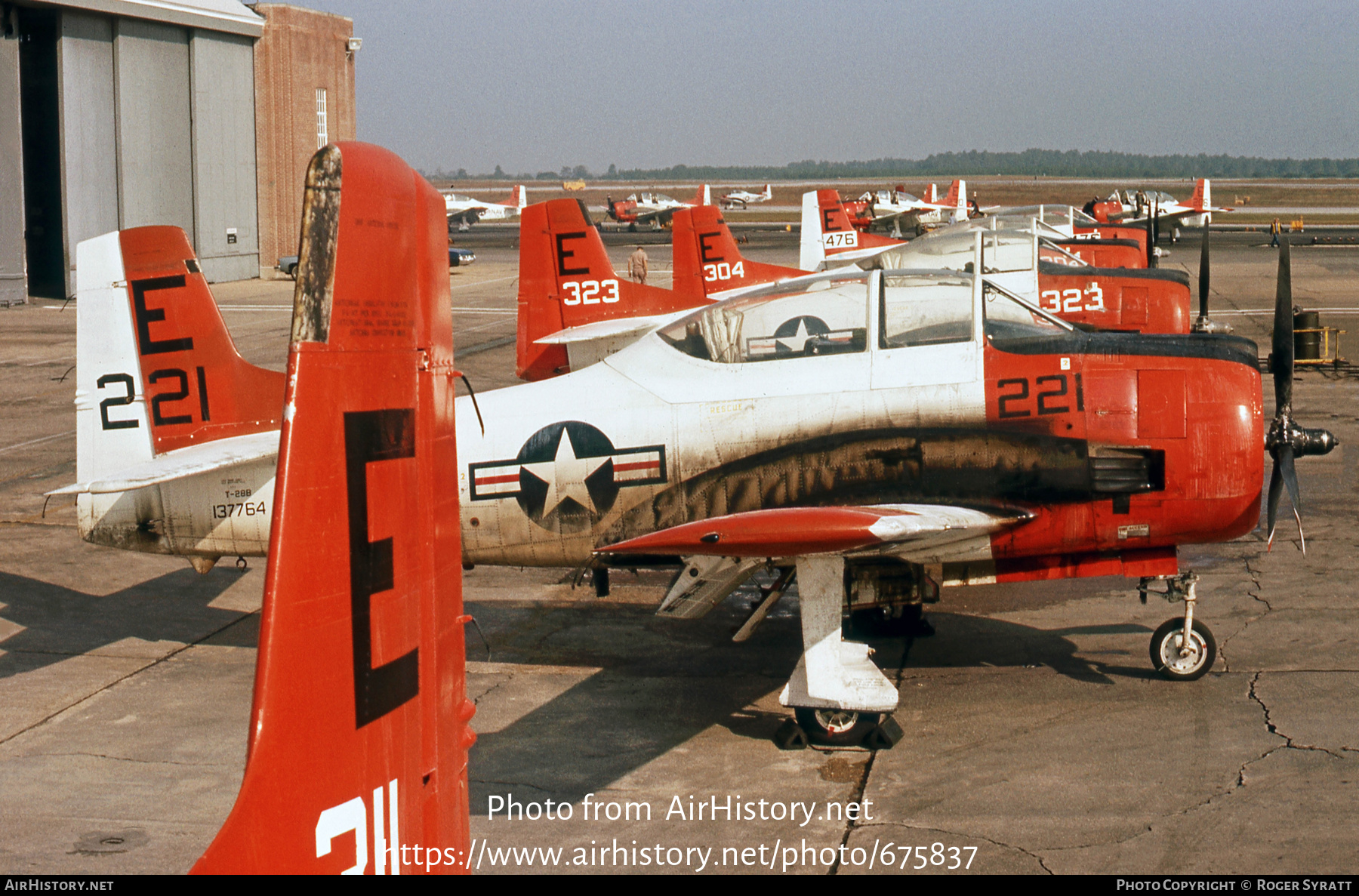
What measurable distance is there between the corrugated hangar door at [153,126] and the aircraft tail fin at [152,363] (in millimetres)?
30905

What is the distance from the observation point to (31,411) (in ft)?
62.5

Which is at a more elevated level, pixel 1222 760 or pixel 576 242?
pixel 576 242

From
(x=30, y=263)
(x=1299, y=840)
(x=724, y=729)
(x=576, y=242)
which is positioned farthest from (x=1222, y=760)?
(x=30, y=263)

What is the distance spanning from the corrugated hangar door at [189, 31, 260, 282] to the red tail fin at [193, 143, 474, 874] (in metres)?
38.1

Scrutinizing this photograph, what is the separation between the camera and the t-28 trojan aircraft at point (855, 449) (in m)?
7.23

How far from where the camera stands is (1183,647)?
795 centimetres

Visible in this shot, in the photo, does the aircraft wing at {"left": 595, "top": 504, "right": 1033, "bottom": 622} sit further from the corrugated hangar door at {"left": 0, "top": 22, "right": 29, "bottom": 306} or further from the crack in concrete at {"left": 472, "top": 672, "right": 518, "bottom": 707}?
the corrugated hangar door at {"left": 0, "top": 22, "right": 29, "bottom": 306}

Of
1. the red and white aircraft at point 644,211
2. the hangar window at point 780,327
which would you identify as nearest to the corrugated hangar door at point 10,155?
the hangar window at point 780,327

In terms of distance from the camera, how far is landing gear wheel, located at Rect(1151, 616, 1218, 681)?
7.93 metres

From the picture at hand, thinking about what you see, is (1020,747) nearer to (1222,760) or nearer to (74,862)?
(1222,760)

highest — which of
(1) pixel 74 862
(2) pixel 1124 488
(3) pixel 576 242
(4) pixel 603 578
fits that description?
(3) pixel 576 242
